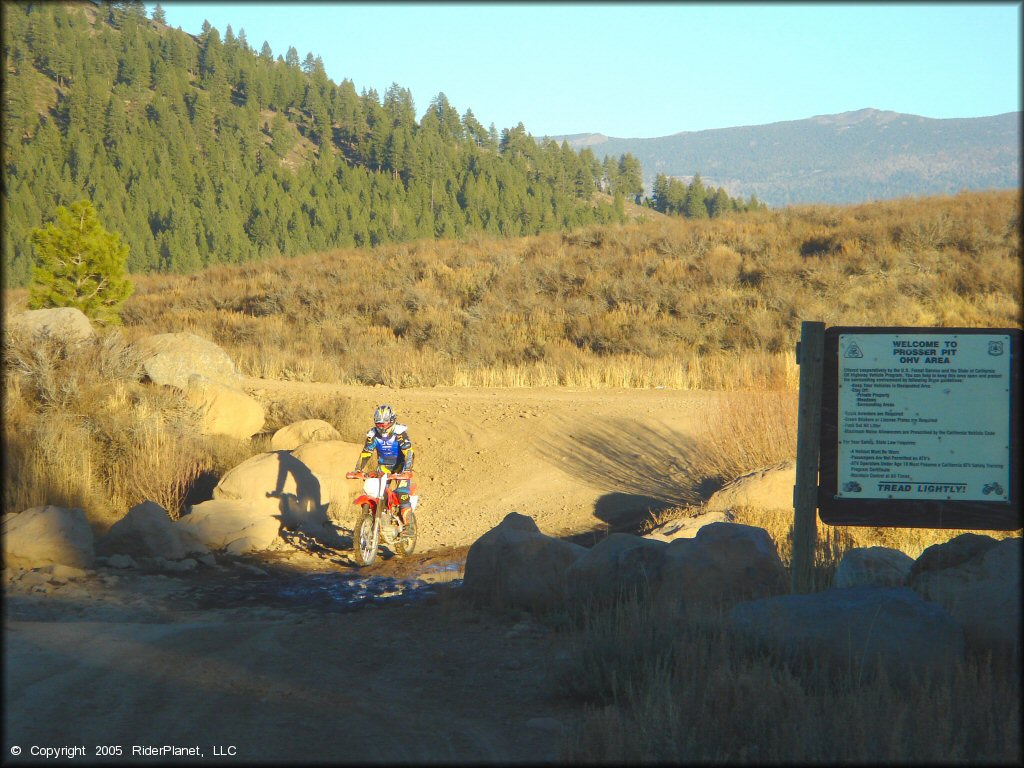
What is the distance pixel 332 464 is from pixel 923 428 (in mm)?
7942

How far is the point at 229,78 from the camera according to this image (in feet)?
344

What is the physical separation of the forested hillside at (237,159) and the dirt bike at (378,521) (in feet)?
144

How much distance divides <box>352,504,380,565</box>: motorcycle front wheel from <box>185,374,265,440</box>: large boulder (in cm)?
478

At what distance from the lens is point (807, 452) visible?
5.49 m

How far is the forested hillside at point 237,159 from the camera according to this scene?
66.4 metres

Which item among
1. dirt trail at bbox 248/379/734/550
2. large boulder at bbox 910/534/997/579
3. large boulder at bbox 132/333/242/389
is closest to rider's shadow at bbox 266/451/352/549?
dirt trail at bbox 248/379/734/550

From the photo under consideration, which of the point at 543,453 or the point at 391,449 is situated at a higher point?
the point at 391,449

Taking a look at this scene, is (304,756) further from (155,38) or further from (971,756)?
(155,38)

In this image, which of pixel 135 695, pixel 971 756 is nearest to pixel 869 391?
pixel 971 756

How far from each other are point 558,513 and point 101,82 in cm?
8831

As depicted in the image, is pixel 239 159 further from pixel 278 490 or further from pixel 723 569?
pixel 723 569

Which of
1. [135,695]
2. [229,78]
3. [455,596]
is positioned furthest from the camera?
[229,78]

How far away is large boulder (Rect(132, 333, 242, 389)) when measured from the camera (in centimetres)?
1365

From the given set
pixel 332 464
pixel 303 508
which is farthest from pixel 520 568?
pixel 332 464
